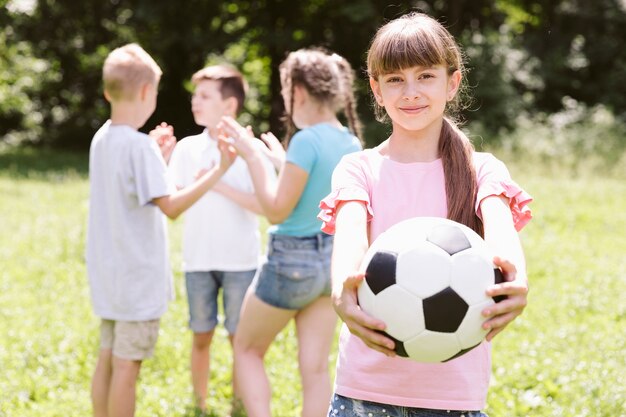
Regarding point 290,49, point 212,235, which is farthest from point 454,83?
point 290,49

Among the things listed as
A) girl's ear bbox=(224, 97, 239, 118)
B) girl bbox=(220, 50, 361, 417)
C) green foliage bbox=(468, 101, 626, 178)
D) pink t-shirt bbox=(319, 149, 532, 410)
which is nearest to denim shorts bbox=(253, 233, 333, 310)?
girl bbox=(220, 50, 361, 417)

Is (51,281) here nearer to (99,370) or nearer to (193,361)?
(193,361)

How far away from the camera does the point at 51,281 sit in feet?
24.9

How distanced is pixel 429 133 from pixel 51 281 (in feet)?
19.6

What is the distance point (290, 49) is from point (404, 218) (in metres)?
17.8

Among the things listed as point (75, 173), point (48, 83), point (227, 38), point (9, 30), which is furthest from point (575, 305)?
point (48, 83)

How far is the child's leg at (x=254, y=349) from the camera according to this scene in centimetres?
390

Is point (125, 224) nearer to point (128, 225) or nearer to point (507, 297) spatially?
point (128, 225)

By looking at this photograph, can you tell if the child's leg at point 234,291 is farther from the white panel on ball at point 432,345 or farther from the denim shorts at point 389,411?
the white panel on ball at point 432,345

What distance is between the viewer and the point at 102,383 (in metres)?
3.89

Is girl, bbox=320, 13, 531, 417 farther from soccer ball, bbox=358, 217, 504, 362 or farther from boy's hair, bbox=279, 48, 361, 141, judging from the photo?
boy's hair, bbox=279, 48, 361, 141

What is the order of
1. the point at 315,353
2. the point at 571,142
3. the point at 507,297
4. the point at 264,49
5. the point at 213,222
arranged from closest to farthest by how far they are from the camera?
the point at 507,297, the point at 315,353, the point at 213,222, the point at 571,142, the point at 264,49

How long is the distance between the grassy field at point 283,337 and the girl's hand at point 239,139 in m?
1.71

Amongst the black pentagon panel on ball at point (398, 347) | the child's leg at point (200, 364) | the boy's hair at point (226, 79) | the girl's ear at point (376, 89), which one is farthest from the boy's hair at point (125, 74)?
the black pentagon panel on ball at point (398, 347)
